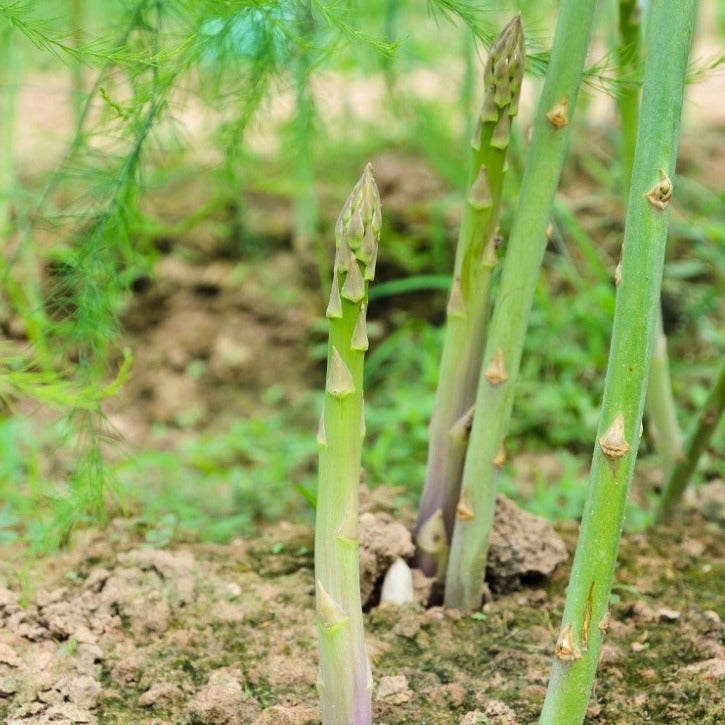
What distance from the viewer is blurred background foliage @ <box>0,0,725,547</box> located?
2041mm

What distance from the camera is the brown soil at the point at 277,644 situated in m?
1.58

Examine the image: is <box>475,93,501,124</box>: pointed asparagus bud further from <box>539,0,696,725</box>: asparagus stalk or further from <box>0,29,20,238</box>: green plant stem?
<box>0,29,20,238</box>: green plant stem

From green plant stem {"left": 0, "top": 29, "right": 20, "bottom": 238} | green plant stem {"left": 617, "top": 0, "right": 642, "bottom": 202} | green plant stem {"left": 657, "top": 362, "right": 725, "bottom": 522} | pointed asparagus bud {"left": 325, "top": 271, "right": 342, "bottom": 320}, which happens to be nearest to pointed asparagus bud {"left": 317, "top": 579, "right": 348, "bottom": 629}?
pointed asparagus bud {"left": 325, "top": 271, "right": 342, "bottom": 320}

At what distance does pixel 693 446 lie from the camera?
2.22m

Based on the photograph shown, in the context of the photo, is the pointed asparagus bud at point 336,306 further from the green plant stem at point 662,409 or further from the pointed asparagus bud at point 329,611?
the green plant stem at point 662,409

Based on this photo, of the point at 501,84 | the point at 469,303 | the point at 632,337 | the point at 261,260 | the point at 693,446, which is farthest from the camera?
the point at 261,260

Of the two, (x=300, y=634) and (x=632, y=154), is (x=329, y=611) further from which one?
(x=632, y=154)

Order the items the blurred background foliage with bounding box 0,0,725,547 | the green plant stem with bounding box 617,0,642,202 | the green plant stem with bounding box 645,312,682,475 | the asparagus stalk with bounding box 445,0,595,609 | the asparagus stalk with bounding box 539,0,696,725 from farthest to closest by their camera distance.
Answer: the green plant stem with bounding box 645,312,682,475
the blurred background foliage with bounding box 0,0,725,547
the green plant stem with bounding box 617,0,642,202
the asparagus stalk with bounding box 445,0,595,609
the asparagus stalk with bounding box 539,0,696,725

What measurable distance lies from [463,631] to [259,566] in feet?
1.49

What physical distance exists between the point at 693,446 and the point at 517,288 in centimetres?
81

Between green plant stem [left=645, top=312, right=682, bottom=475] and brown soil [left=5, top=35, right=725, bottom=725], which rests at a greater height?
green plant stem [left=645, top=312, right=682, bottom=475]

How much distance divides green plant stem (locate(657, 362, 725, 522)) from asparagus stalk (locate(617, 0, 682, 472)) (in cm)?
3

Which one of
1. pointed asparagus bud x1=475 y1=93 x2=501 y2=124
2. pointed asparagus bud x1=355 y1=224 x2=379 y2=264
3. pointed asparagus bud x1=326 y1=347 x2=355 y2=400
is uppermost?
pointed asparagus bud x1=475 y1=93 x2=501 y2=124

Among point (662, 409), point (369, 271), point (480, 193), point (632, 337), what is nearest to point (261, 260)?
point (662, 409)
